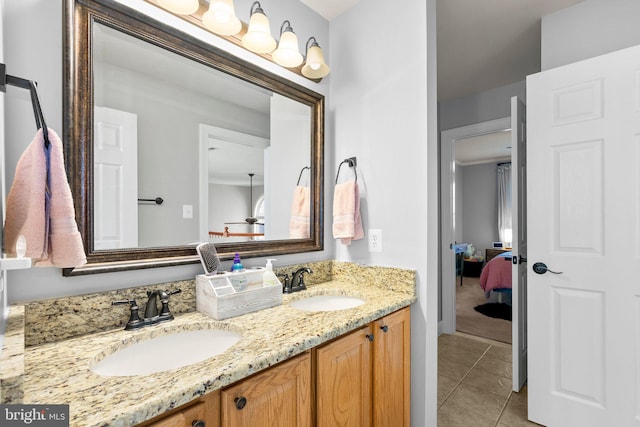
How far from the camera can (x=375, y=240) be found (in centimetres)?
172

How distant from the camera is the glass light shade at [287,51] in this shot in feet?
5.04

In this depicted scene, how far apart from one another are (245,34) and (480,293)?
16.9ft

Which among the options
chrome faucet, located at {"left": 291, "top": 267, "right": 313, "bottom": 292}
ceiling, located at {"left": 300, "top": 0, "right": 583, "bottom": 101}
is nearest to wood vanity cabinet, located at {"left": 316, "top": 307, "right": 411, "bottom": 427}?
chrome faucet, located at {"left": 291, "top": 267, "right": 313, "bottom": 292}

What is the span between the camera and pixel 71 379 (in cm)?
73

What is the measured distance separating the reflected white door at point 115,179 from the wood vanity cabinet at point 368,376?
0.83 meters

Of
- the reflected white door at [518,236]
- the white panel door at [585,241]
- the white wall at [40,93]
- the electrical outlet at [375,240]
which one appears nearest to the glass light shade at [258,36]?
the white wall at [40,93]

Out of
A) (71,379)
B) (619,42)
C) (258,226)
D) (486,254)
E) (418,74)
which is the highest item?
(619,42)

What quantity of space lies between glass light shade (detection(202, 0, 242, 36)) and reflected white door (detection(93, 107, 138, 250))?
1.67 ft

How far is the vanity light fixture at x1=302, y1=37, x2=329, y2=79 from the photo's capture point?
5.43ft

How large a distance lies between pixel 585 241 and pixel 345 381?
1502mm

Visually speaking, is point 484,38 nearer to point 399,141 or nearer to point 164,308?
point 399,141

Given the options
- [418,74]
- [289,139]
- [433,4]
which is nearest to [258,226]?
[289,139]

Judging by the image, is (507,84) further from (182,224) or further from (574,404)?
(182,224)

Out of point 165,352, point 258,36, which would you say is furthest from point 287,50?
point 165,352
